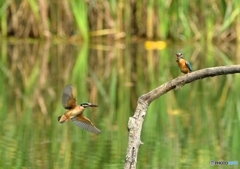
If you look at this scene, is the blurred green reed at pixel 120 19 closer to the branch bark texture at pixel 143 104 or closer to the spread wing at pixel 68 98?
the branch bark texture at pixel 143 104

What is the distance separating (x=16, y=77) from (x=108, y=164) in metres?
4.43

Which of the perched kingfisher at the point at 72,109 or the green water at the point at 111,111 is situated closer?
the perched kingfisher at the point at 72,109

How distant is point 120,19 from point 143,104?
8.70 metres

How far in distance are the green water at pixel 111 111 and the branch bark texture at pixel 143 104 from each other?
1047 millimetres

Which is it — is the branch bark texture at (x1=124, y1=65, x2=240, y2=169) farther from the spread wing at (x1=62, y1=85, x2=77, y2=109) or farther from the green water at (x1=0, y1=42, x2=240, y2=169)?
the green water at (x1=0, y1=42, x2=240, y2=169)

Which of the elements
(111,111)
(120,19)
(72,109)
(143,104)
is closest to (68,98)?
(72,109)

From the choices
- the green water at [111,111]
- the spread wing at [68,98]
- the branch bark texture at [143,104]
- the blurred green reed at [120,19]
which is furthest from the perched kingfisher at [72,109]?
the blurred green reed at [120,19]

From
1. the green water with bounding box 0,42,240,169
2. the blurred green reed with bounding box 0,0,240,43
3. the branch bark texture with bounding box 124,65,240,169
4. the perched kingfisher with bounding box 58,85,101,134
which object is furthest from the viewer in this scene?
the blurred green reed with bounding box 0,0,240,43

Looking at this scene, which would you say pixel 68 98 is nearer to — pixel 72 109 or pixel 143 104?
pixel 72 109

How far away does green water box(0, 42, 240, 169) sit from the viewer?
431 centimetres

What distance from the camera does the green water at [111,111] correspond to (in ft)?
14.1

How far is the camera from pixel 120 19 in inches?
459

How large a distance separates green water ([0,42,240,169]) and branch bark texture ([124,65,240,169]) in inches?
41.2

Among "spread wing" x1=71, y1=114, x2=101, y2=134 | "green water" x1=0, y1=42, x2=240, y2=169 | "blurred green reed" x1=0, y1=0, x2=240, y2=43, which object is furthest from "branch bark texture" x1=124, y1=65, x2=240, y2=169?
"blurred green reed" x1=0, y1=0, x2=240, y2=43
